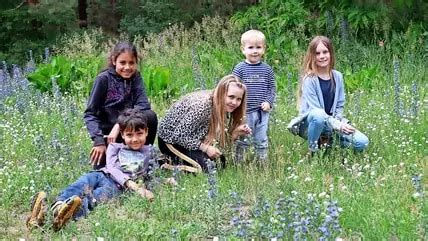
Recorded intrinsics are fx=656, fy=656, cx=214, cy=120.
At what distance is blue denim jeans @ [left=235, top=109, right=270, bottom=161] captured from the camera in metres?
5.45

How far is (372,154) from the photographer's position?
5387 mm

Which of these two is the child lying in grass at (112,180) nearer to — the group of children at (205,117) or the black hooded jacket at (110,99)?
the group of children at (205,117)

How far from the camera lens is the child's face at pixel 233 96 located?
17.2 feet

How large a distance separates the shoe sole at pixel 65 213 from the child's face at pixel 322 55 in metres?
2.53

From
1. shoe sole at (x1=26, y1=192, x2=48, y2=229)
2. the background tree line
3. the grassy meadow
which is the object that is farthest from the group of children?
the background tree line

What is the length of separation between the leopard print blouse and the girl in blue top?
0.78 metres

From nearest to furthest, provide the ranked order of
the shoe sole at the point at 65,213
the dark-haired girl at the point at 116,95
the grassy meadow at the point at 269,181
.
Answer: the grassy meadow at the point at 269,181, the shoe sole at the point at 65,213, the dark-haired girl at the point at 116,95

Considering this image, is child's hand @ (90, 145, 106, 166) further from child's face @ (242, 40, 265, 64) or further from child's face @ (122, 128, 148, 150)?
child's face @ (242, 40, 265, 64)

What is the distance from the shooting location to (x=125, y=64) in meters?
5.45

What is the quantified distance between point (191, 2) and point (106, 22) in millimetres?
4318

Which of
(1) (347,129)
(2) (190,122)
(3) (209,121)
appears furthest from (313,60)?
(2) (190,122)

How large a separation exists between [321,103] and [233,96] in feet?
2.89

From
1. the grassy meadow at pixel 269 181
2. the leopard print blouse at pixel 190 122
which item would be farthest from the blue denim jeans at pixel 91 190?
the leopard print blouse at pixel 190 122

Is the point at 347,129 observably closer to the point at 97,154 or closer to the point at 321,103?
the point at 321,103
